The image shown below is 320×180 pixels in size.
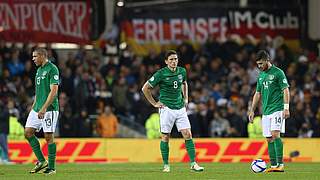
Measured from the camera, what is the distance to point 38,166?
19.7 metres

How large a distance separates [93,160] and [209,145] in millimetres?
3289

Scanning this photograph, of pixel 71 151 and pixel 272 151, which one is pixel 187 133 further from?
pixel 71 151

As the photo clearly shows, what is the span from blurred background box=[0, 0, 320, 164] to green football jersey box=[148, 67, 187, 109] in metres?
8.64

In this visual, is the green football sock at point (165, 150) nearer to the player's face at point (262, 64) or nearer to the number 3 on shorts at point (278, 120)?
the number 3 on shorts at point (278, 120)

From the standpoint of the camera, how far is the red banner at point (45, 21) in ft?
113

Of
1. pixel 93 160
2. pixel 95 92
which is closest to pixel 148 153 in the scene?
pixel 93 160

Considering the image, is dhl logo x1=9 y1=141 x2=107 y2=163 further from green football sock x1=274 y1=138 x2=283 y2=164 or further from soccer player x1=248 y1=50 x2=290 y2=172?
green football sock x1=274 y1=138 x2=283 y2=164

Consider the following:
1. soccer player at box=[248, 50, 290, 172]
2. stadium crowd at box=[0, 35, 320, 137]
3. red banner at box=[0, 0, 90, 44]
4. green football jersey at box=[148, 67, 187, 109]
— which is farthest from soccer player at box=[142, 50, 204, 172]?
red banner at box=[0, 0, 90, 44]

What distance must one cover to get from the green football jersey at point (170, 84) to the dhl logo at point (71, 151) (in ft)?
28.9

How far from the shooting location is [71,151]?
94.0 feet

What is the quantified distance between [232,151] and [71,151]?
14.8ft

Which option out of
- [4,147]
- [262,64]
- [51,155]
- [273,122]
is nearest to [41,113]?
[51,155]

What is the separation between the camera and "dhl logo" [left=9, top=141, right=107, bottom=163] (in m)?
28.3

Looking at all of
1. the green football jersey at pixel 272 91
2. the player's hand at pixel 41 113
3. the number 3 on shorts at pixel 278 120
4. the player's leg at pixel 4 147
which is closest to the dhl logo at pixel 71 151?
the player's leg at pixel 4 147
